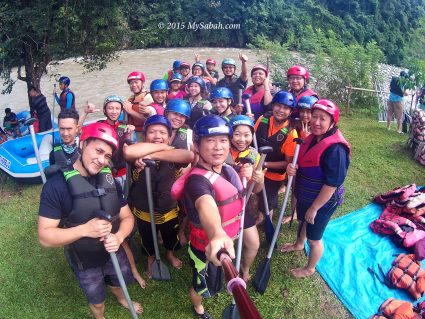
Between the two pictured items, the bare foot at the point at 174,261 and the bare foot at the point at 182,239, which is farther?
the bare foot at the point at 182,239

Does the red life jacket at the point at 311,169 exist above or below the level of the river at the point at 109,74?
above

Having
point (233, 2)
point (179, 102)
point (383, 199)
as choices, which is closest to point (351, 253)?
point (383, 199)

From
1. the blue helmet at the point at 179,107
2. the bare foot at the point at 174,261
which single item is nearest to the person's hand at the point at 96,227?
the blue helmet at the point at 179,107

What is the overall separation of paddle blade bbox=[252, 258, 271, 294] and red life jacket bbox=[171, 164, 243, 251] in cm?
160

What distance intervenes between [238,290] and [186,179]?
160 centimetres

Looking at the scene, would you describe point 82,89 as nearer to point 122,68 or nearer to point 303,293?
point 122,68

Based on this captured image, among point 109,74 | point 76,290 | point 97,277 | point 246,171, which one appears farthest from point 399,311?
point 109,74

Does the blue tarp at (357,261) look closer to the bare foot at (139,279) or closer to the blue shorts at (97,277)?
the bare foot at (139,279)

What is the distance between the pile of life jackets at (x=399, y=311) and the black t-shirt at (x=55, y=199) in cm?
374

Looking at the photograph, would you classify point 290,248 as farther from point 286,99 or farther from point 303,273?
point 286,99

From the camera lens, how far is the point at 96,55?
891 centimetres

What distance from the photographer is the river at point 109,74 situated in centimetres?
1805

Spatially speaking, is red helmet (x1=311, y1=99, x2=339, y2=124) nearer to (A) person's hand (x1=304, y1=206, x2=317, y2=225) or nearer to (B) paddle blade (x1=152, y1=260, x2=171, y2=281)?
(A) person's hand (x1=304, y1=206, x2=317, y2=225)

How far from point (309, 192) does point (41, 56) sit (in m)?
7.56
